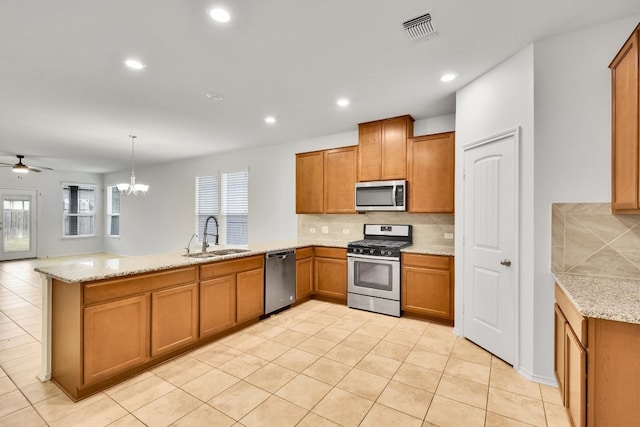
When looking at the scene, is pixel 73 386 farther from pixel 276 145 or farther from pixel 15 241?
pixel 15 241

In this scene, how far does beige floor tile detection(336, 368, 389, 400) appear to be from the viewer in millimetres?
2270

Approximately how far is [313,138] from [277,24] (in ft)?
10.6

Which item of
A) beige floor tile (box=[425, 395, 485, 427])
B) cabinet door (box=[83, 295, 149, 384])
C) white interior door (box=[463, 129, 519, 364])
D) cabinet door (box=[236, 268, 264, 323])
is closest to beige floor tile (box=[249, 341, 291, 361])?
cabinet door (box=[236, 268, 264, 323])

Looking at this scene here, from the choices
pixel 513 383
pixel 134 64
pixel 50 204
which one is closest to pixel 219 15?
pixel 134 64

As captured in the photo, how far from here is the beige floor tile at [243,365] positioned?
2576 millimetres

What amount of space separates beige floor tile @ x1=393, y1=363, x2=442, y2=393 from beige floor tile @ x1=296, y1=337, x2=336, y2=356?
0.75 meters

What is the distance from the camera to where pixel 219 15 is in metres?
2.02

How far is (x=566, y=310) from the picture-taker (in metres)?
1.93

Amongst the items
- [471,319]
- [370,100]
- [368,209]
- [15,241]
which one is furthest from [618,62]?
[15,241]

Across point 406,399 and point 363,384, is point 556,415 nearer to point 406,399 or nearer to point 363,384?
point 406,399

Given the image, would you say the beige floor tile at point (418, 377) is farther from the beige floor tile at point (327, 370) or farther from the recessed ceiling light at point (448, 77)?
the recessed ceiling light at point (448, 77)

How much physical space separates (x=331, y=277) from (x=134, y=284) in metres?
2.71

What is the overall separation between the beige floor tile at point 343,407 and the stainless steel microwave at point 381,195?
2441mm

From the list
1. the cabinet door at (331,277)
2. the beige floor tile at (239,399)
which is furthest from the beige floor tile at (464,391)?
the cabinet door at (331,277)
